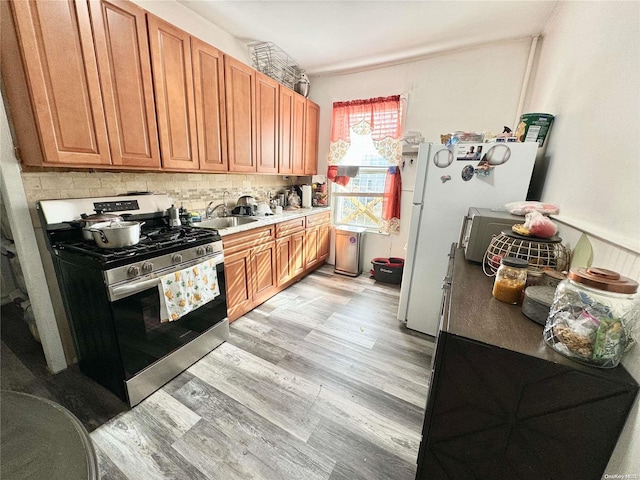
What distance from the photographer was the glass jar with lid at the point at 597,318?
1.89 ft

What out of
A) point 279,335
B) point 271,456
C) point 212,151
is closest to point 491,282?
point 271,456

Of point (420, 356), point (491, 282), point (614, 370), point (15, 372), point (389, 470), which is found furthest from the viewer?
point (420, 356)

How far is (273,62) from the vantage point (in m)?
2.87

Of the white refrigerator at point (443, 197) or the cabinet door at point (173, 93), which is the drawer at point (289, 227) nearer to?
the cabinet door at point (173, 93)

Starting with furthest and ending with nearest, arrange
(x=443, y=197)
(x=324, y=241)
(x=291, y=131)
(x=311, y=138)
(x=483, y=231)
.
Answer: (x=324, y=241)
(x=311, y=138)
(x=291, y=131)
(x=443, y=197)
(x=483, y=231)

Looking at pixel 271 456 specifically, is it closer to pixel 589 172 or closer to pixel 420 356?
pixel 420 356

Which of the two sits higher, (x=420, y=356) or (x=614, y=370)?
(x=614, y=370)

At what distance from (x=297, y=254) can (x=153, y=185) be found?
1.63 meters

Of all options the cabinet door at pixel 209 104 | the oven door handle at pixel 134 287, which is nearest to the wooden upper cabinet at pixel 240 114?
the cabinet door at pixel 209 104

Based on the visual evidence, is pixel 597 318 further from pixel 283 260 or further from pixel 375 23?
pixel 375 23

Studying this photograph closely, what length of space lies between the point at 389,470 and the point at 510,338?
1.00m

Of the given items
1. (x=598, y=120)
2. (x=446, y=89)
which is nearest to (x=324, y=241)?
(x=446, y=89)

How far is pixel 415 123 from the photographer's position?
3002 mm

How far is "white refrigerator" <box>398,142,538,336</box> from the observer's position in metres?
1.72
